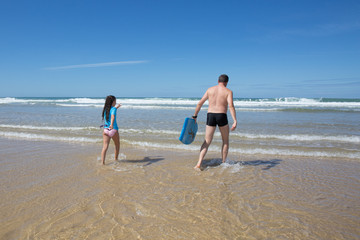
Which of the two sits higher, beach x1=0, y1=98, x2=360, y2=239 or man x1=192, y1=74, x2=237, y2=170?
man x1=192, y1=74, x2=237, y2=170

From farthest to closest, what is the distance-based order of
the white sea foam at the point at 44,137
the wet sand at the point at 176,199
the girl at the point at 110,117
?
1. the white sea foam at the point at 44,137
2. the girl at the point at 110,117
3. the wet sand at the point at 176,199

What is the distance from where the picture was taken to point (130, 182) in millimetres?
4008

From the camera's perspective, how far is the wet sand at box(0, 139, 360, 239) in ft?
8.35

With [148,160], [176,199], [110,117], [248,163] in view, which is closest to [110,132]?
[110,117]

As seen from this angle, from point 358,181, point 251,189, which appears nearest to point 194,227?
point 251,189

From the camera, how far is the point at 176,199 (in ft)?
10.9

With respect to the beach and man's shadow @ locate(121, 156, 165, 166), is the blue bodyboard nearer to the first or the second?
the beach

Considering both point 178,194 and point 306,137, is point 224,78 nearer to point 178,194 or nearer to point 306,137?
point 178,194

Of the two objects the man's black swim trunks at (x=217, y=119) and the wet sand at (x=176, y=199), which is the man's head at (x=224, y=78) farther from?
the wet sand at (x=176, y=199)

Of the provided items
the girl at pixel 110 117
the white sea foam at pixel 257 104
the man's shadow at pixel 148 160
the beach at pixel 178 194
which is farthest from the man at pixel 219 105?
the white sea foam at pixel 257 104

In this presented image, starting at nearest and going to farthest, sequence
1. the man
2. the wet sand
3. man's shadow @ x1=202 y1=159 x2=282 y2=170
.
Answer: the wet sand
the man
man's shadow @ x1=202 y1=159 x2=282 y2=170

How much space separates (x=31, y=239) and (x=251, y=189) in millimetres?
3059

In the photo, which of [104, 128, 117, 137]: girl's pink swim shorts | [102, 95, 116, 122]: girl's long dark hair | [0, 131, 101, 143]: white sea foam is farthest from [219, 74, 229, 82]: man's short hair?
[0, 131, 101, 143]: white sea foam

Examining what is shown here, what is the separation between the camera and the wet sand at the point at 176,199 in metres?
2.54
